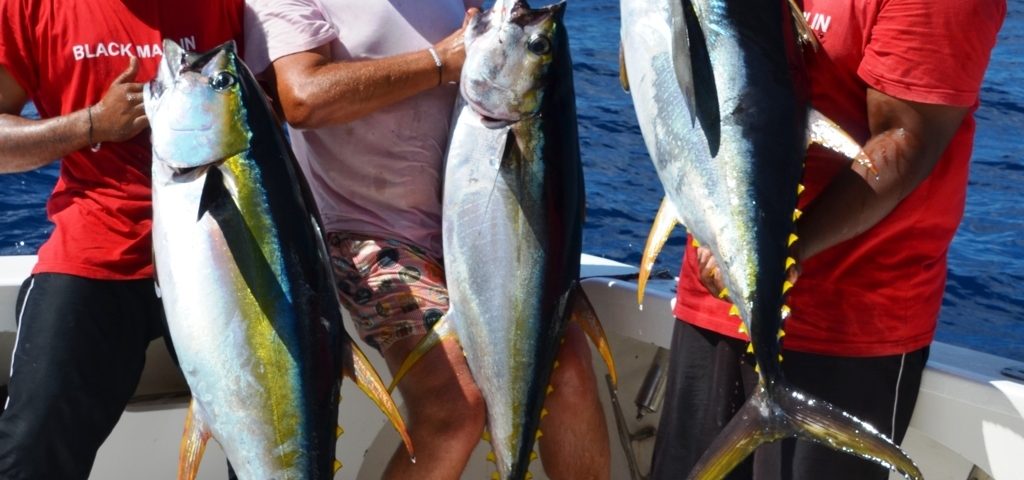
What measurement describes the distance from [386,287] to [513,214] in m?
0.42

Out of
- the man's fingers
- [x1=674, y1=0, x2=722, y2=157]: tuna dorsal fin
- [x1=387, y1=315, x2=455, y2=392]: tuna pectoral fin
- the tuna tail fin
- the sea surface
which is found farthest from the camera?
the sea surface

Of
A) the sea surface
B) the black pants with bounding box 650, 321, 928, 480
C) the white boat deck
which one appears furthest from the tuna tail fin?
the sea surface

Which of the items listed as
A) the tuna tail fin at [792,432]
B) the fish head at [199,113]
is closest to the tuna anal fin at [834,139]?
the tuna tail fin at [792,432]

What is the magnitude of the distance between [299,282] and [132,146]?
0.66 m

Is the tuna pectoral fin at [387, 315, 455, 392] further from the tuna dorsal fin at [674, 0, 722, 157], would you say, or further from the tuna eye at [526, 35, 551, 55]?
the tuna dorsal fin at [674, 0, 722, 157]

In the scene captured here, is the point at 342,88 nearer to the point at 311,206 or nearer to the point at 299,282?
the point at 311,206

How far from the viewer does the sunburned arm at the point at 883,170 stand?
7.02ft

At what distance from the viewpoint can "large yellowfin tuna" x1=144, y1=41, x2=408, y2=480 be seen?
2.18 m

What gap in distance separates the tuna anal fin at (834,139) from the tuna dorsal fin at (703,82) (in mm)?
178

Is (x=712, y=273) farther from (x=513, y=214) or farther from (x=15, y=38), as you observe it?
(x=15, y=38)

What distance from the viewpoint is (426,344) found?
251cm

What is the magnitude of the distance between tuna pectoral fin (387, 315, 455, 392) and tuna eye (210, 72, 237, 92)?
70 centimetres

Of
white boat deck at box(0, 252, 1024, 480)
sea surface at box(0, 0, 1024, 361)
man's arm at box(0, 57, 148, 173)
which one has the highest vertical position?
man's arm at box(0, 57, 148, 173)

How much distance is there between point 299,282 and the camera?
2.23 m
